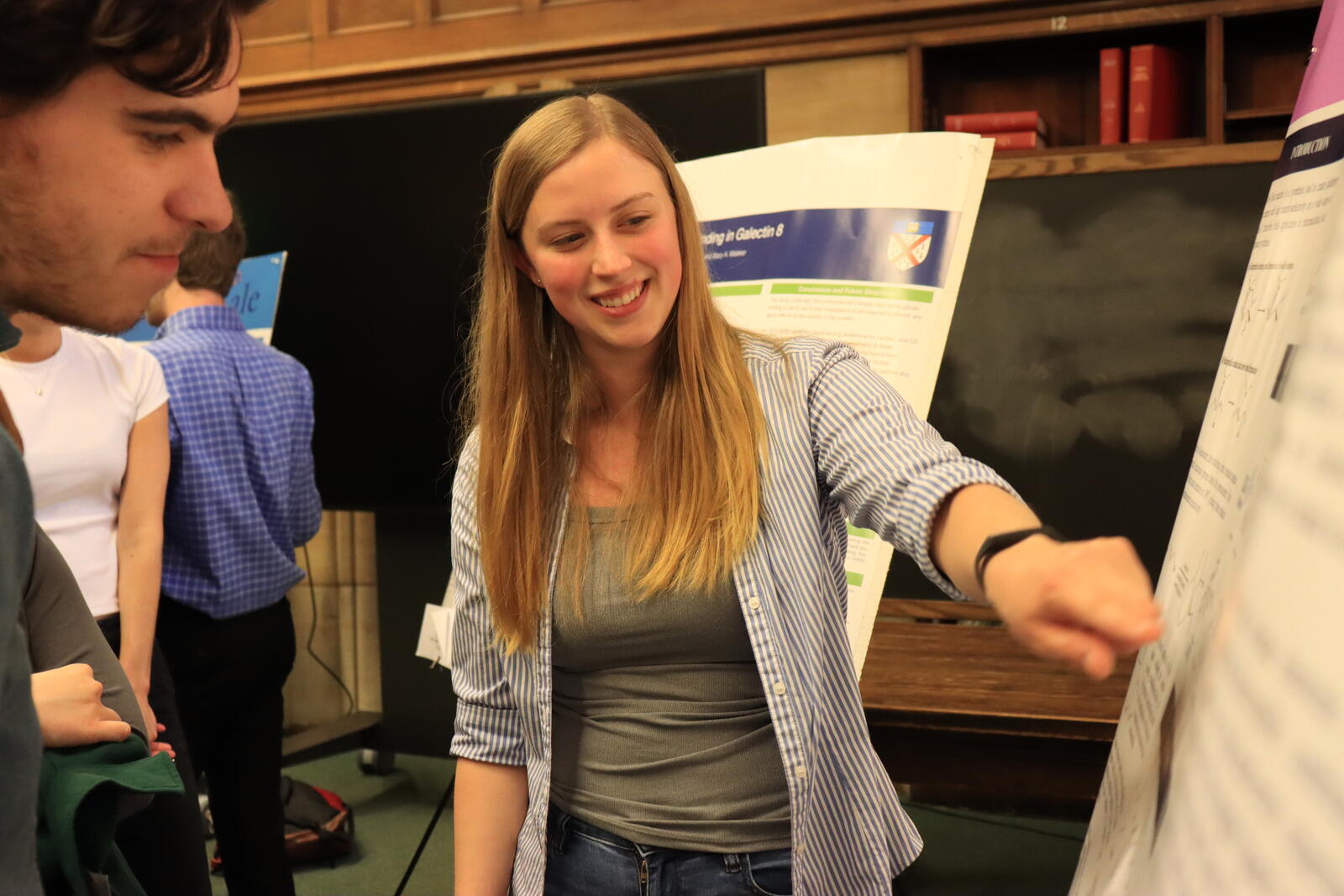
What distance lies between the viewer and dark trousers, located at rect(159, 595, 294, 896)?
2512 mm

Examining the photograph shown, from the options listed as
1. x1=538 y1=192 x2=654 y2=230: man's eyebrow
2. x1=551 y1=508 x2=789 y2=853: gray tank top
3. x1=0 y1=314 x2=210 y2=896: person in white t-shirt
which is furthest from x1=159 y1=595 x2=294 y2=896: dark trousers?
x1=538 y1=192 x2=654 y2=230: man's eyebrow

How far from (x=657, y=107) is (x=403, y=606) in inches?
79.6

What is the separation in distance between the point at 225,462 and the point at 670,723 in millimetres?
1639

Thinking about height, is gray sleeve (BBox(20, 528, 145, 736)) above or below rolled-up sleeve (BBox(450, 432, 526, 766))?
above

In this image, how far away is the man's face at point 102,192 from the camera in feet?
2.50

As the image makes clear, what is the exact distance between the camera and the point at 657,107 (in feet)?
9.48

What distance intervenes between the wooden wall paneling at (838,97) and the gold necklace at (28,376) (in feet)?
8.53

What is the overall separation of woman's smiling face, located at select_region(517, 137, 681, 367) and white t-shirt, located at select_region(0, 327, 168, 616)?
3.46 feet

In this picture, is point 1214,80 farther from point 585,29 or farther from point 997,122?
point 585,29

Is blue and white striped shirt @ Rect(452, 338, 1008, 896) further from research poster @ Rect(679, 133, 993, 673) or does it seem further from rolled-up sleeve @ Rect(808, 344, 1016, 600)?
research poster @ Rect(679, 133, 993, 673)

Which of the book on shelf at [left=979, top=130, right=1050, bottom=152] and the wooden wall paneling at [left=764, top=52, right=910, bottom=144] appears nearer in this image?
the book on shelf at [left=979, top=130, right=1050, bottom=152]

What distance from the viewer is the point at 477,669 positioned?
1485 millimetres

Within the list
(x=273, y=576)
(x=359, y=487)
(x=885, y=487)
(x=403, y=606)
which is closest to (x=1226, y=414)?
(x=885, y=487)

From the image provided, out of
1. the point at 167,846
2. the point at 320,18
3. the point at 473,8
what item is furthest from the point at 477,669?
the point at 320,18
